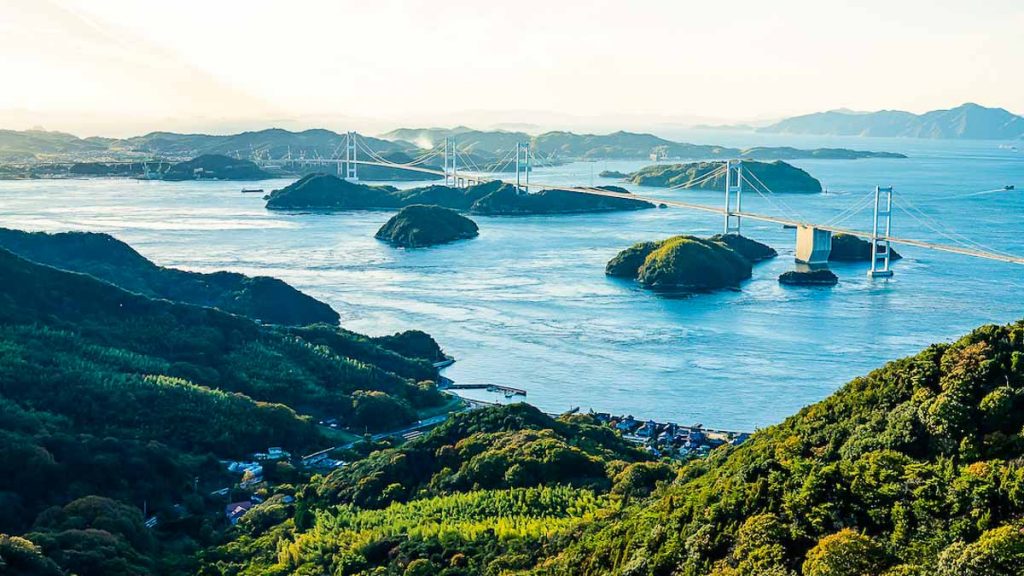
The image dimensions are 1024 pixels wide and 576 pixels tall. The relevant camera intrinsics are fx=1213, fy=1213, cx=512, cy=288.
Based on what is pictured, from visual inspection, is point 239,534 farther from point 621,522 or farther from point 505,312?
point 505,312

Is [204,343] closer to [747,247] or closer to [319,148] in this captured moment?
[747,247]

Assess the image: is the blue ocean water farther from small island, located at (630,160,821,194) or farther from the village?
small island, located at (630,160,821,194)

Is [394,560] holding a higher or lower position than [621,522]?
lower

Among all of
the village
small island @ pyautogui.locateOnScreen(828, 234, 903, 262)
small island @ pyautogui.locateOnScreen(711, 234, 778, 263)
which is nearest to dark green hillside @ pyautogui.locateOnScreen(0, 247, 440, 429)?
the village

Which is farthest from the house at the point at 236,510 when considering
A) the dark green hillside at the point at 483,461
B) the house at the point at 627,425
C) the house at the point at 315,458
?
the house at the point at 627,425

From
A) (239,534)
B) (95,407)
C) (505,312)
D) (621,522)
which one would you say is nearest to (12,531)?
(239,534)
